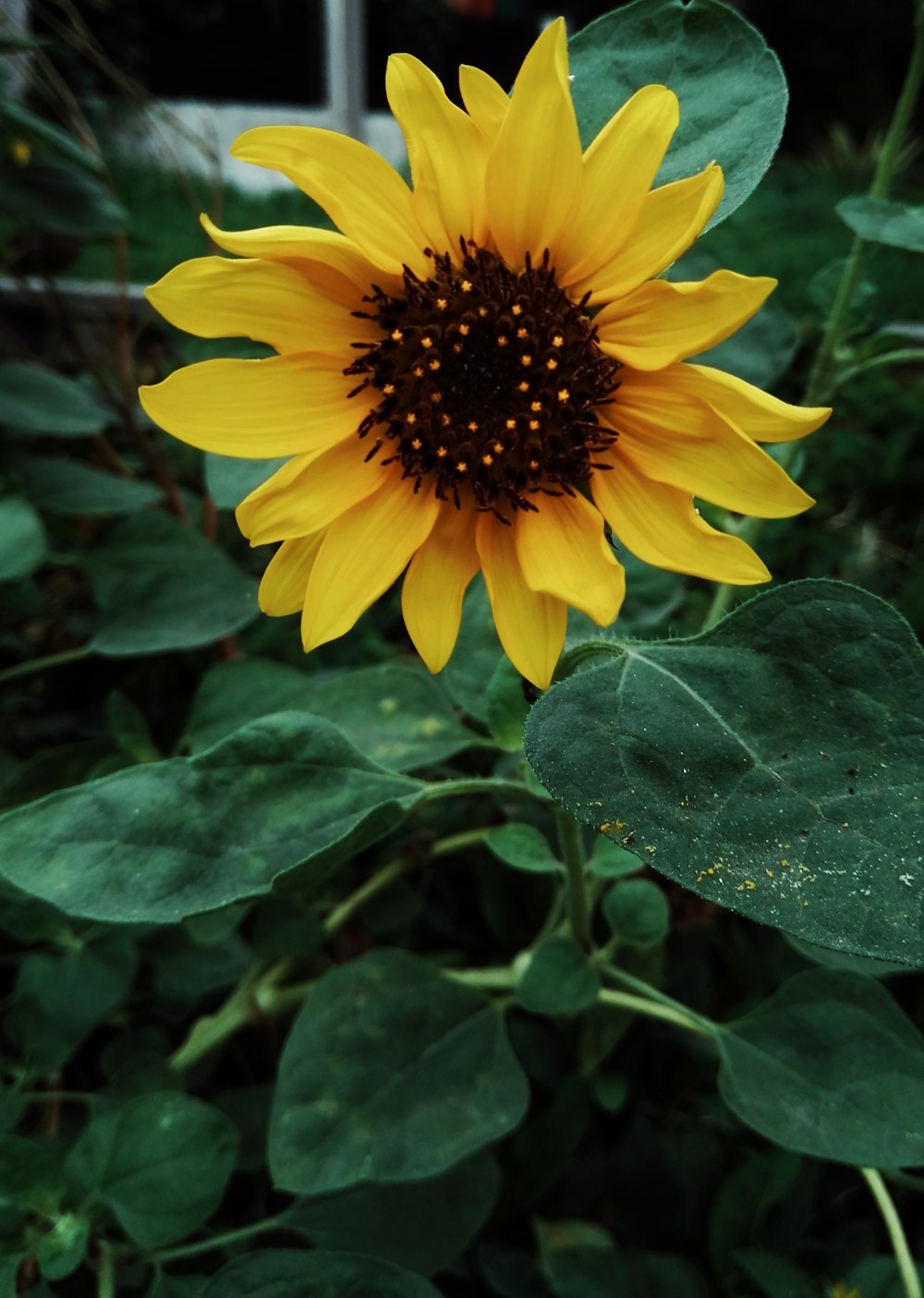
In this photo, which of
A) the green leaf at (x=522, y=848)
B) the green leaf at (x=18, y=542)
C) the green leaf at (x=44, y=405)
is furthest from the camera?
the green leaf at (x=44, y=405)

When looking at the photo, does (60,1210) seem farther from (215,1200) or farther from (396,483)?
(396,483)

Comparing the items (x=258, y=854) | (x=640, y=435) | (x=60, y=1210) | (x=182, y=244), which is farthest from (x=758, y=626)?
(x=182, y=244)

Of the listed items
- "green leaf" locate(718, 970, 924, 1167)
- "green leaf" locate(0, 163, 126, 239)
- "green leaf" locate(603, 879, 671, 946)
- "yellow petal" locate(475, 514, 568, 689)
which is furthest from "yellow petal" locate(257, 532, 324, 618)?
"green leaf" locate(0, 163, 126, 239)

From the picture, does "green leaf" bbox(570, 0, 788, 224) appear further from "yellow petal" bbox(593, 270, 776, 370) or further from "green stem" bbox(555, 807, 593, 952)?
"green stem" bbox(555, 807, 593, 952)

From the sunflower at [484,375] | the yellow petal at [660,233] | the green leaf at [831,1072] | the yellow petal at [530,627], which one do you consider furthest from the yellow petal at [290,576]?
the green leaf at [831,1072]

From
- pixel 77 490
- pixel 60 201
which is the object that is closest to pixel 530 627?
pixel 77 490

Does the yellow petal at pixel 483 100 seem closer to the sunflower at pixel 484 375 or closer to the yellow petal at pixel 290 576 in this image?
the sunflower at pixel 484 375
